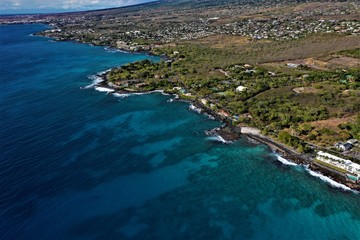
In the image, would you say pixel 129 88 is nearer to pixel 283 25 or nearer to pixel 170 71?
pixel 170 71

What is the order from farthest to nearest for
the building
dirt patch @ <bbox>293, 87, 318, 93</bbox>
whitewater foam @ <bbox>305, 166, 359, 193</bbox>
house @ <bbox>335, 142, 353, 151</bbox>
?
dirt patch @ <bbox>293, 87, 318, 93</bbox> < house @ <bbox>335, 142, 353, 151</bbox> < the building < whitewater foam @ <bbox>305, 166, 359, 193</bbox>

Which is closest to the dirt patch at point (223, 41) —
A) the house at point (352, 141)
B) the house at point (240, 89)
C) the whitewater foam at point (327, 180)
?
the house at point (240, 89)

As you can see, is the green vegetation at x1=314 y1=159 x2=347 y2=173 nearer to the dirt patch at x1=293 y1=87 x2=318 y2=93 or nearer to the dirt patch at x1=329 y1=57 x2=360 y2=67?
the dirt patch at x1=293 y1=87 x2=318 y2=93

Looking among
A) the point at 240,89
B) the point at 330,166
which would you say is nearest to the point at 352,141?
the point at 330,166

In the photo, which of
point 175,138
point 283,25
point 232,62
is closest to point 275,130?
point 175,138

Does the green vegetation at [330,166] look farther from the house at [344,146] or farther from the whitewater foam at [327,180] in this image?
the house at [344,146]

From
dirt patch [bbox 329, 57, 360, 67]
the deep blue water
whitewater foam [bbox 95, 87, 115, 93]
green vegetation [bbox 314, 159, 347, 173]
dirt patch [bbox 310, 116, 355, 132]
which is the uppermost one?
dirt patch [bbox 329, 57, 360, 67]

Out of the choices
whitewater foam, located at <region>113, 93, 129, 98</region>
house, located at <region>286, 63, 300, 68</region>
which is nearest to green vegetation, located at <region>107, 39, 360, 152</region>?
whitewater foam, located at <region>113, 93, 129, 98</region>

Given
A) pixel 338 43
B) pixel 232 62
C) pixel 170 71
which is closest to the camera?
pixel 170 71
